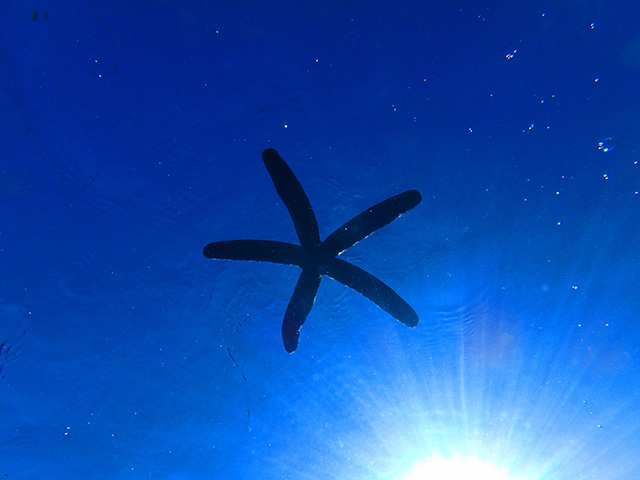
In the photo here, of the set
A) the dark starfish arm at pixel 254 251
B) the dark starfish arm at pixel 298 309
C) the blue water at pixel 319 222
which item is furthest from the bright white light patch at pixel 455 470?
the dark starfish arm at pixel 254 251

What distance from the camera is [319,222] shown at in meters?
8.66

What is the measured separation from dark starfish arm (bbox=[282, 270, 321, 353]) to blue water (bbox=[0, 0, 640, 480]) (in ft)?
7.98

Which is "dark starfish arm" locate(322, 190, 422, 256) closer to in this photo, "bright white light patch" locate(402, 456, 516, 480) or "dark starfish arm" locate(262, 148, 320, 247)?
"dark starfish arm" locate(262, 148, 320, 247)

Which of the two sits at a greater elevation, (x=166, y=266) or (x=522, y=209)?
(x=166, y=266)

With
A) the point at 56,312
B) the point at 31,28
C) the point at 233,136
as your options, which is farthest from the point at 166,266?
the point at 31,28

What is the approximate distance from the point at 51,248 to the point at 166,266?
2.42m

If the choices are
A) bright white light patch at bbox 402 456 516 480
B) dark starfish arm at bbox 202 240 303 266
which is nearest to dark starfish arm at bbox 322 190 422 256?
dark starfish arm at bbox 202 240 303 266

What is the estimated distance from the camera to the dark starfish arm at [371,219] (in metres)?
5.75

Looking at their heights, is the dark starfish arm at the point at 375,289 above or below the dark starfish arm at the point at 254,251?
below

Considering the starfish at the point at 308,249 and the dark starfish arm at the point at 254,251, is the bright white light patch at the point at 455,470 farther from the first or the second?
the dark starfish arm at the point at 254,251

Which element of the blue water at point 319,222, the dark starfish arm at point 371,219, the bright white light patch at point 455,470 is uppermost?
the blue water at point 319,222

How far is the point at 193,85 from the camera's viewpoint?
7.05 m

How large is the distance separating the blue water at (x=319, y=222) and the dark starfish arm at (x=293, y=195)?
2227mm

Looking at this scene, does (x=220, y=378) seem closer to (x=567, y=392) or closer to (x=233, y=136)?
(x=233, y=136)
